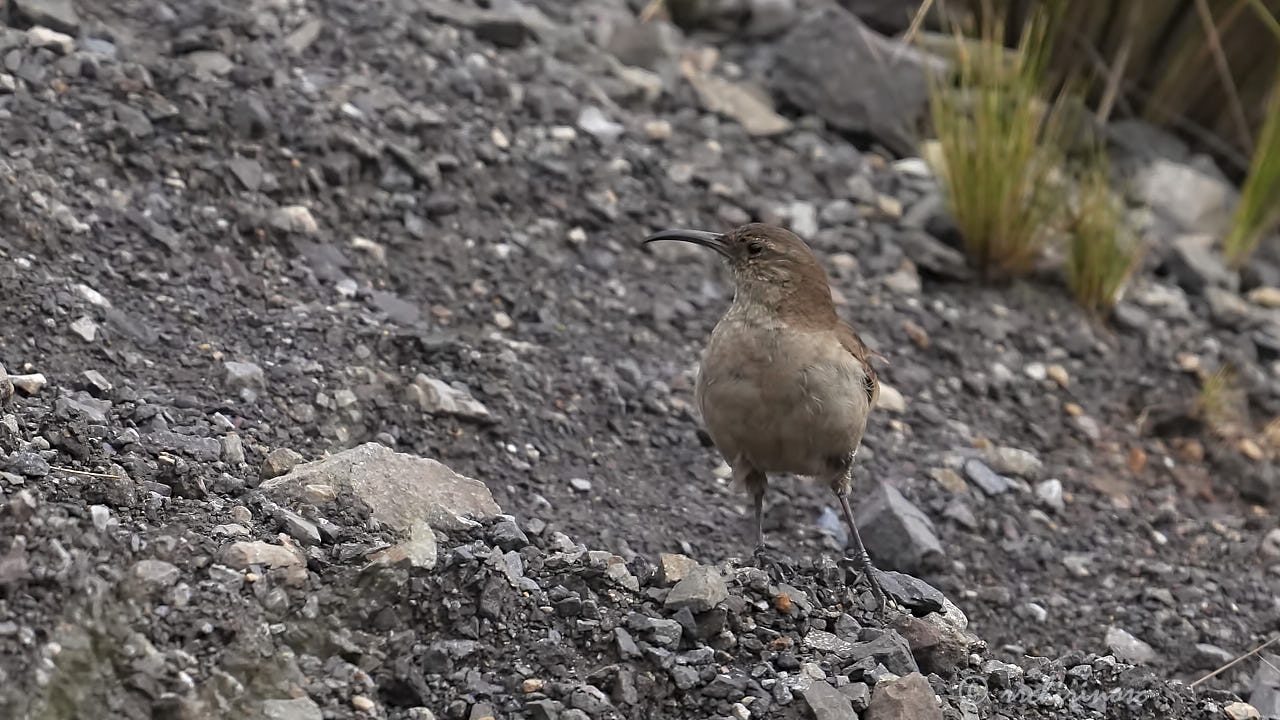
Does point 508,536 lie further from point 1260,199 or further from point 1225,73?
point 1225,73

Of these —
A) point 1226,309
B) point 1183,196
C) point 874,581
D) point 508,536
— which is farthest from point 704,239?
point 1183,196

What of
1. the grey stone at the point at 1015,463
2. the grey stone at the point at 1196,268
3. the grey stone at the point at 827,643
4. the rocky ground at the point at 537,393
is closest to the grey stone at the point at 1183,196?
the rocky ground at the point at 537,393

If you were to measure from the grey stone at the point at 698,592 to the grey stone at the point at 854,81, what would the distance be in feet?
13.8

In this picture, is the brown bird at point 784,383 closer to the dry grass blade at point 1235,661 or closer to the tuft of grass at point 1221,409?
the dry grass blade at point 1235,661

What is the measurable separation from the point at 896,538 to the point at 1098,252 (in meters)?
2.31

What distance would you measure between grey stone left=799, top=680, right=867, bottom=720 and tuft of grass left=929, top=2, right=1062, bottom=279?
11.8ft

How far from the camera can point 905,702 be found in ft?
12.8

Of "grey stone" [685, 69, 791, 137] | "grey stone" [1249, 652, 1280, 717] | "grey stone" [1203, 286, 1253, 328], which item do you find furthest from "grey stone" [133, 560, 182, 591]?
"grey stone" [1203, 286, 1253, 328]

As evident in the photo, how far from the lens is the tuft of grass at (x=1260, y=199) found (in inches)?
293

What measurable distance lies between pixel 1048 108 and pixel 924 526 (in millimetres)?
3613

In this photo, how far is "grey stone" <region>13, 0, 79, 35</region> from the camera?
6051mm

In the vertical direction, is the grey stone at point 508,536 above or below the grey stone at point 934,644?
above

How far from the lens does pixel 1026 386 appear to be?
6.81m

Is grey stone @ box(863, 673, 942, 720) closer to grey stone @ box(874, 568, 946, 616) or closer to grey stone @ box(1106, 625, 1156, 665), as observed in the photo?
grey stone @ box(874, 568, 946, 616)
